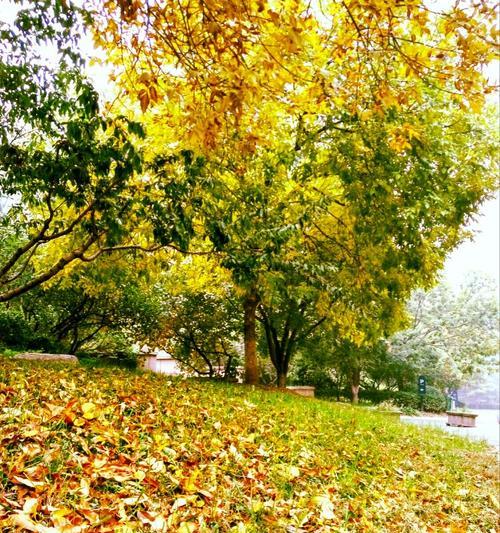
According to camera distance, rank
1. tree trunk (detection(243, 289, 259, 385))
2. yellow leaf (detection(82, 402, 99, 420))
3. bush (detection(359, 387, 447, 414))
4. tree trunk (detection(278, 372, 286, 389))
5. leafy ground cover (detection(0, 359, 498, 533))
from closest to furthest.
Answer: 1. leafy ground cover (detection(0, 359, 498, 533))
2. yellow leaf (detection(82, 402, 99, 420))
3. tree trunk (detection(243, 289, 259, 385))
4. tree trunk (detection(278, 372, 286, 389))
5. bush (detection(359, 387, 447, 414))

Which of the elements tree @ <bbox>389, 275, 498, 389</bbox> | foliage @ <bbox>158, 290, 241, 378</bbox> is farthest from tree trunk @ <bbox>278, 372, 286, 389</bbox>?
tree @ <bbox>389, 275, 498, 389</bbox>

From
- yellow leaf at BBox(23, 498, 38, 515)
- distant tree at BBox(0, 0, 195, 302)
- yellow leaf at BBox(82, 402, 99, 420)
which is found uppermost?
distant tree at BBox(0, 0, 195, 302)

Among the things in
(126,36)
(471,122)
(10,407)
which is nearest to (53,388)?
(10,407)

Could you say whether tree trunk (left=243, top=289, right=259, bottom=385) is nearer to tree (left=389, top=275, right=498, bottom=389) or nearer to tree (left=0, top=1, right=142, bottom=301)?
tree (left=0, top=1, right=142, bottom=301)

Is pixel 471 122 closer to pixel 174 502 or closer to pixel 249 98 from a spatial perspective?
pixel 249 98

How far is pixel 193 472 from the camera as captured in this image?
3.24 meters

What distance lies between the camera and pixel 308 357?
66.7 feet

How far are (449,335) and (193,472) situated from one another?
26.7 meters

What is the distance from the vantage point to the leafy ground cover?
2.54 metres

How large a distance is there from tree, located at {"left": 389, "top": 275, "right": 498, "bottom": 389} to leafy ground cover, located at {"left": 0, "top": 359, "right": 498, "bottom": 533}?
63.3 feet

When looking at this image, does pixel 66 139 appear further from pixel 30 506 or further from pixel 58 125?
pixel 30 506

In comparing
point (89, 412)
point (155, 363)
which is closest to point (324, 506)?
point (89, 412)

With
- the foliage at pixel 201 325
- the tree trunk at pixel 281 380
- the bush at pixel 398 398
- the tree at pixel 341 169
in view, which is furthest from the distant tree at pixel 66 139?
the bush at pixel 398 398

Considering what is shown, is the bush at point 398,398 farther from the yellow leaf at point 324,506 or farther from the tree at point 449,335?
the yellow leaf at point 324,506
